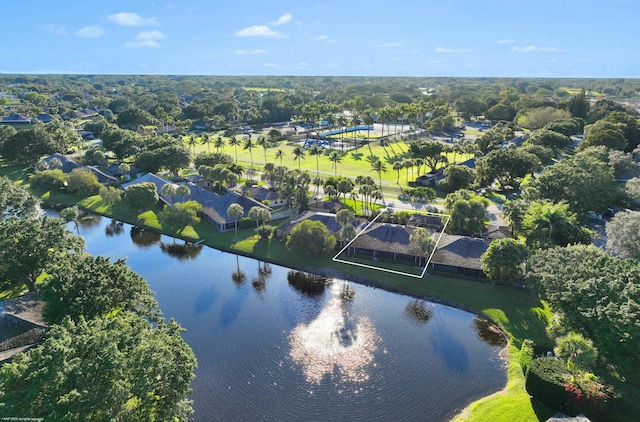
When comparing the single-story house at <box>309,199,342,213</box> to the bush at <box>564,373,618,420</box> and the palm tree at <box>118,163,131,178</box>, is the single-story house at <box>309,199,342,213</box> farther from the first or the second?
the palm tree at <box>118,163,131,178</box>

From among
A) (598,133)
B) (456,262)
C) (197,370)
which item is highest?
(598,133)

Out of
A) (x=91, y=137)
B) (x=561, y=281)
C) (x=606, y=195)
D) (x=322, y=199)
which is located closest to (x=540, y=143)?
(x=606, y=195)

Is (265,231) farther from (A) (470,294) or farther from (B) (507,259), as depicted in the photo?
(B) (507,259)

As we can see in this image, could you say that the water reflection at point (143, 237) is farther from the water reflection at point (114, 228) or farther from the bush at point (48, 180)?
the bush at point (48, 180)

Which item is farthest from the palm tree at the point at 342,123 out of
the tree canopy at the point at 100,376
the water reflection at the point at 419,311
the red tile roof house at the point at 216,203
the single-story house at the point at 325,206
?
the tree canopy at the point at 100,376

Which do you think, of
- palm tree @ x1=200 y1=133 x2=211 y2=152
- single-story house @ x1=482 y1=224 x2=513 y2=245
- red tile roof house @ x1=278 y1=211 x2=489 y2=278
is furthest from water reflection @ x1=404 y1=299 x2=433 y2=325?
palm tree @ x1=200 y1=133 x2=211 y2=152

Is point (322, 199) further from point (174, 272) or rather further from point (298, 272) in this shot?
point (174, 272)

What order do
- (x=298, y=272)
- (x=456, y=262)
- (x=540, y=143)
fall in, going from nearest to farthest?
(x=456, y=262), (x=298, y=272), (x=540, y=143)
